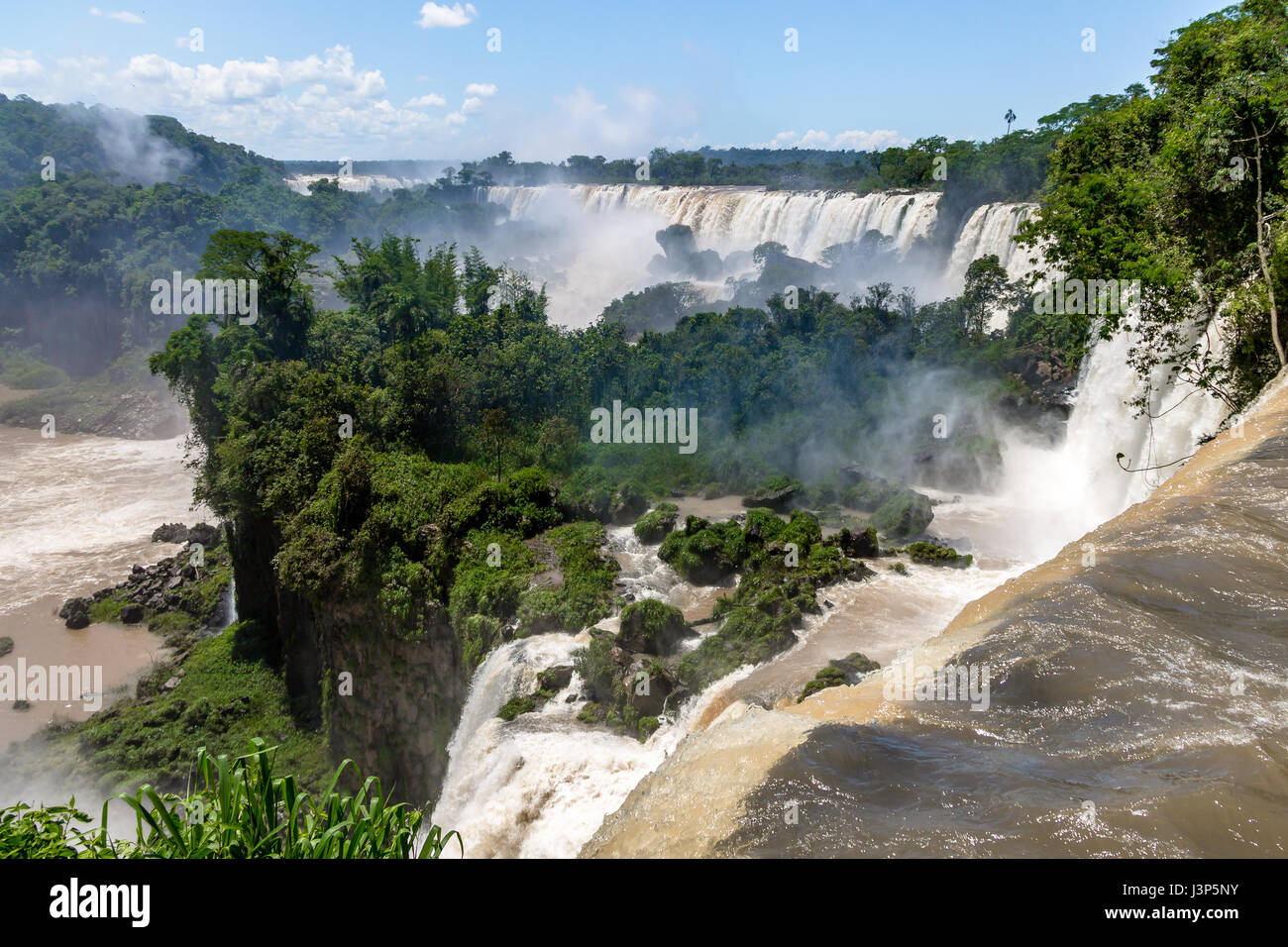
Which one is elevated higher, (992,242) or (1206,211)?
(992,242)

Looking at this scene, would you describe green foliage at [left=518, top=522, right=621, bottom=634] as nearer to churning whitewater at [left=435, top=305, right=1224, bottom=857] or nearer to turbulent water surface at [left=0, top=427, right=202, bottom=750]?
churning whitewater at [left=435, top=305, right=1224, bottom=857]

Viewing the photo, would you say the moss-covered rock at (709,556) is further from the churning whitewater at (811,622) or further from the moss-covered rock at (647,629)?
the moss-covered rock at (647,629)

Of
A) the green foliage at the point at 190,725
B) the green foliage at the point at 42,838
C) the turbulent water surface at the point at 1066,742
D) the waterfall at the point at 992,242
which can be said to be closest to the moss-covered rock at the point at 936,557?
the turbulent water surface at the point at 1066,742

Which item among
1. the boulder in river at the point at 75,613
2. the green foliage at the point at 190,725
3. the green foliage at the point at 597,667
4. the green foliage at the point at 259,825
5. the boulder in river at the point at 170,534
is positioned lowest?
the green foliage at the point at 190,725

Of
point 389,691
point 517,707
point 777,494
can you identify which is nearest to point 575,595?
A: point 517,707

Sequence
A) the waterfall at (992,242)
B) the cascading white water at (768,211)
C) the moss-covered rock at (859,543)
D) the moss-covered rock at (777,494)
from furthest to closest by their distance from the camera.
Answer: the cascading white water at (768,211)
the waterfall at (992,242)
the moss-covered rock at (777,494)
the moss-covered rock at (859,543)

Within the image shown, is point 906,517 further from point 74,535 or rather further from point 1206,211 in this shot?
point 74,535

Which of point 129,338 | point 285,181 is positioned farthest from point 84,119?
point 129,338

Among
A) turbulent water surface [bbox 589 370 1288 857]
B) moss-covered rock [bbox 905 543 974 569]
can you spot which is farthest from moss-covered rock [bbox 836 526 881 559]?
turbulent water surface [bbox 589 370 1288 857]

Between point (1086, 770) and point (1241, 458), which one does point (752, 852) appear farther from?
point (1241, 458)
